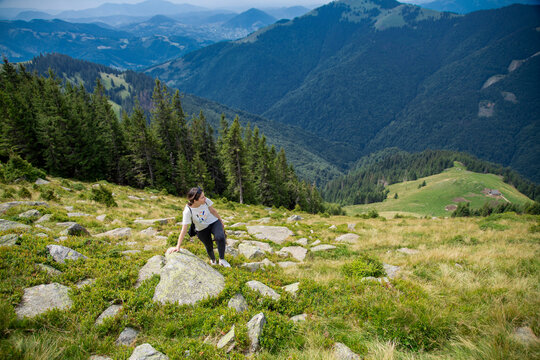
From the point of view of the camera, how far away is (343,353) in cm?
457

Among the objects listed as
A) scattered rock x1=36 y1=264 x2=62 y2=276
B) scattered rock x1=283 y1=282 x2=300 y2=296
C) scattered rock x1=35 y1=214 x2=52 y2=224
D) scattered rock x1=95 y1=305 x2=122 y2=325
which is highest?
scattered rock x1=36 y1=264 x2=62 y2=276

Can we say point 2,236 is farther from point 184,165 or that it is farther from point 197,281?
point 184,165

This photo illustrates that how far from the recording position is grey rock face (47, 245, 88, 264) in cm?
705

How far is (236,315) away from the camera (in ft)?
18.0

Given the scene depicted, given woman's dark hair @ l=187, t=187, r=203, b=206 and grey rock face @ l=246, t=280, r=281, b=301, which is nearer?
grey rock face @ l=246, t=280, r=281, b=301

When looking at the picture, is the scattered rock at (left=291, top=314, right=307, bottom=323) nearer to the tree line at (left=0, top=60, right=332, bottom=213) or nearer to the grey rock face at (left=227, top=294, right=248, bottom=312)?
the grey rock face at (left=227, top=294, right=248, bottom=312)

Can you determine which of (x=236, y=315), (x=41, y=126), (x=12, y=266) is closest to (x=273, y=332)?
(x=236, y=315)

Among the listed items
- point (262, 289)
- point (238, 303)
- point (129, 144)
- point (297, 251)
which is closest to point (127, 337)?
point (238, 303)

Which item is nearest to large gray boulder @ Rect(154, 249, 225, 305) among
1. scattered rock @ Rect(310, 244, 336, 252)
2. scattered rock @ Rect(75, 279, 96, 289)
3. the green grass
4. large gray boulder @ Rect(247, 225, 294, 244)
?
scattered rock @ Rect(75, 279, 96, 289)

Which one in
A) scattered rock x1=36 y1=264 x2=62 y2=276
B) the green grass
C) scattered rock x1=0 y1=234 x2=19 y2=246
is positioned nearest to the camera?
scattered rock x1=36 y1=264 x2=62 y2=276

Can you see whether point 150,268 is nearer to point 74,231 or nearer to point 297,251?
point 74,231

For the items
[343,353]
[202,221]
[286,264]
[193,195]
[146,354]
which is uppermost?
[193,195]

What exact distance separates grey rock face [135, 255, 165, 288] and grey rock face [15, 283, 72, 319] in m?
1.59

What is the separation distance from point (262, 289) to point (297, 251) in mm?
6432
